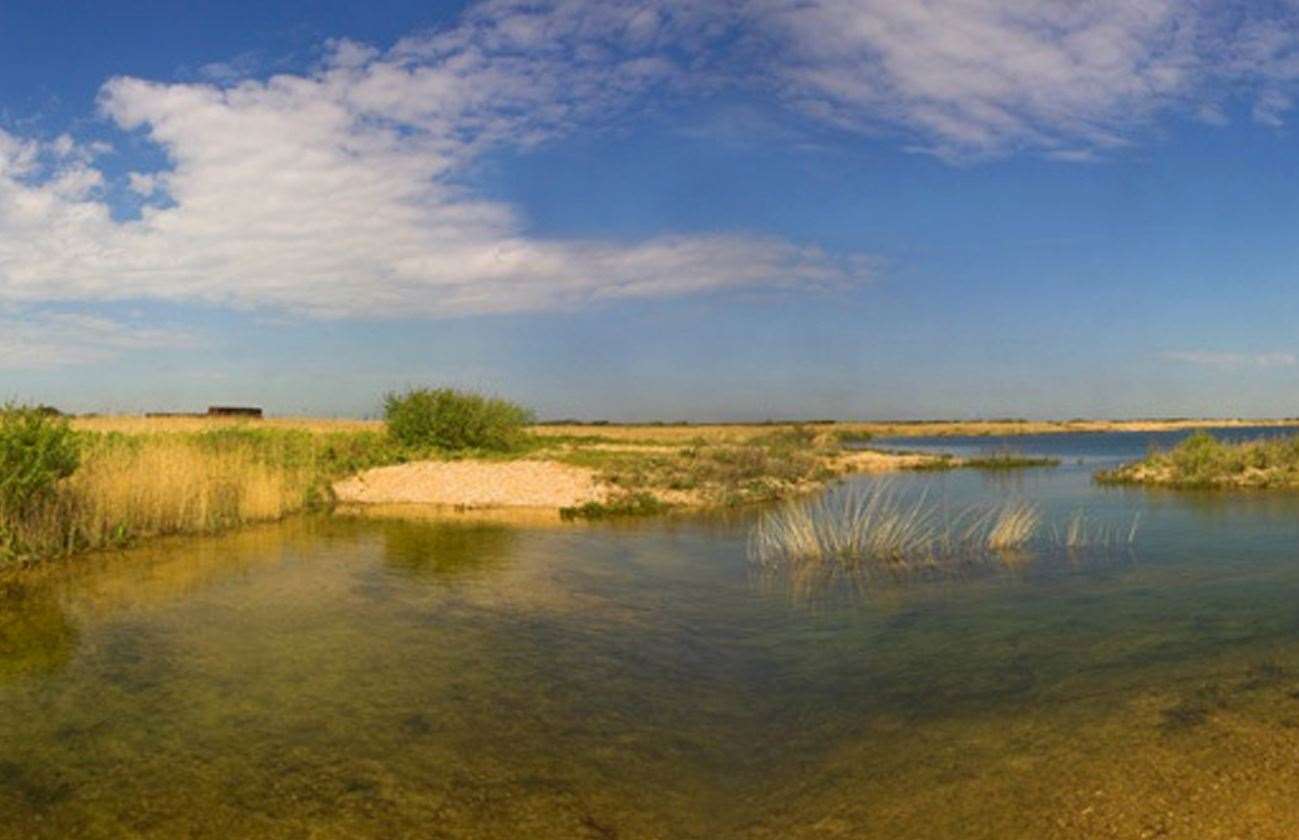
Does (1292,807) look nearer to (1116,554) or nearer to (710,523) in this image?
(1116,554)

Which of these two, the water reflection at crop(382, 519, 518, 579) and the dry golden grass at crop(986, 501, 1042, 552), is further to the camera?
the dry golden grass at crop(986, 501, 1042, 552)

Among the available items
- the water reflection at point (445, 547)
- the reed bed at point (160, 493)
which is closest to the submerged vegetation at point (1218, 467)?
the water reflection at point (445, 547)

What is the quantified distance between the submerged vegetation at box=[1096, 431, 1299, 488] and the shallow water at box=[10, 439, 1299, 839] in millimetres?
20104

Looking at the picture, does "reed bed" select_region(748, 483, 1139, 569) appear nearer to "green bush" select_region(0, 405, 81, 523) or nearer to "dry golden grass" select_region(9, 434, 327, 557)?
"dry golden grass" select_region(9, 434, 327, 557)

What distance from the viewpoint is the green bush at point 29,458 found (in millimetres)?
17000

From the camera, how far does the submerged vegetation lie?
34031 millimetres

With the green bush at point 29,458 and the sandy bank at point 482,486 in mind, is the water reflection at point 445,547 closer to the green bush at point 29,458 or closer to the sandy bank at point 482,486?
the sandy bank at point 482,486

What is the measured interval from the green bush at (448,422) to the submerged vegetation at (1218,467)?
24.9m

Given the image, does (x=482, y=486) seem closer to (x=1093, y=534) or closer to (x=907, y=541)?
(x=907, y=541)

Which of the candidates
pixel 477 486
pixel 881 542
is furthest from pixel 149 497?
pixel 881 542

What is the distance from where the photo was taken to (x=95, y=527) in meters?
18.6

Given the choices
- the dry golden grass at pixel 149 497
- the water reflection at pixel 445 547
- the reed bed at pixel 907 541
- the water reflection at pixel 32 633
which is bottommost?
the water reflection at pixel 32 633

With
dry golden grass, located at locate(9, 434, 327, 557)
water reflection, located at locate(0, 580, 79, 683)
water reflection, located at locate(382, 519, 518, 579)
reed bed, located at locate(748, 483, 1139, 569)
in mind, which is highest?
dry golden grass, located at locate(9, 434, 327, 557)

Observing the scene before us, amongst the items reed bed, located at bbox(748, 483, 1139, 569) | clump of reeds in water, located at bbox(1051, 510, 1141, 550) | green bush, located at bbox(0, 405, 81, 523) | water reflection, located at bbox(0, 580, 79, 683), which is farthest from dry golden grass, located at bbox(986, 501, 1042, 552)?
green bush, located at bbox(0, 405, 81, 523)
